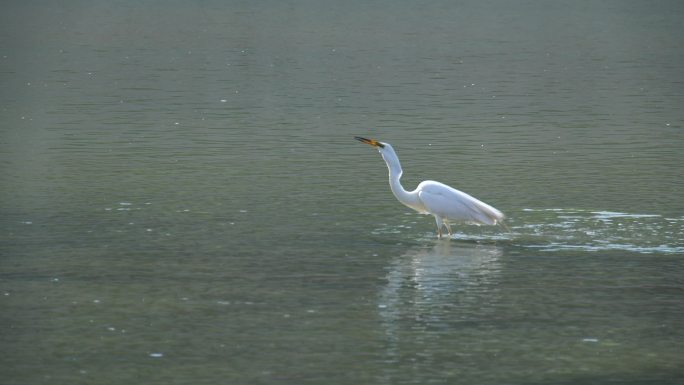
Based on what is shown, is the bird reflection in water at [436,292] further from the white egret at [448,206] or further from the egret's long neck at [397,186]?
the egret's long neck at [397,186]

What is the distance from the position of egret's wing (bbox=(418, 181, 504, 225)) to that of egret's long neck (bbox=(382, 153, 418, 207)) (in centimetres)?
29

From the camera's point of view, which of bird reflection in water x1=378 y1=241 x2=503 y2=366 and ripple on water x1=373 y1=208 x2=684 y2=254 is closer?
bird reflection in water x1=378 y1=241 x2=503 y2=366

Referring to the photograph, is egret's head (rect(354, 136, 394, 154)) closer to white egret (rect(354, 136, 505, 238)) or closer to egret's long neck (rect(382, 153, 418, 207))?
egret's long neck (rect(382, 153, 418, 207))

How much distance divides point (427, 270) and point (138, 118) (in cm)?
1207

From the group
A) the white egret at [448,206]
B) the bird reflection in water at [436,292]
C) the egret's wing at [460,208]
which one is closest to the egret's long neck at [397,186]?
the white egret at [448,206]

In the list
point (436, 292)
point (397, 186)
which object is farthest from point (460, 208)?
point (436, 292)

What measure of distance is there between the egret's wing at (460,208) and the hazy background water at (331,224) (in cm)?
24

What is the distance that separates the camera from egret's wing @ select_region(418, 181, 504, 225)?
13367mm

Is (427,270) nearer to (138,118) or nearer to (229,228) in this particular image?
(229,228)

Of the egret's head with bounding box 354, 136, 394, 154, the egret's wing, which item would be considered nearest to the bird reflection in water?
the egret's wing

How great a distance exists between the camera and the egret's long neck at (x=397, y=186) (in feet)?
45.4

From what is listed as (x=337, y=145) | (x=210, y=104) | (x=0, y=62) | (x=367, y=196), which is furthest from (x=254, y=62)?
(x=367, y=196)

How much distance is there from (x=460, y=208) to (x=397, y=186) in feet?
2.52

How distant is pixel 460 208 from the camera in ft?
44.0
